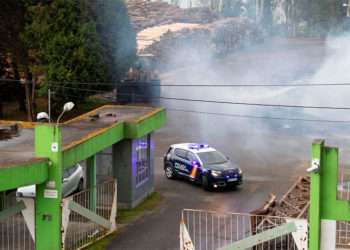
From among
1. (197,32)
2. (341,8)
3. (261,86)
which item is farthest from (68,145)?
(341,8)

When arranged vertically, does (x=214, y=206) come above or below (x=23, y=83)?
below

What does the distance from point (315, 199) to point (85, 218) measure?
26.8 feet

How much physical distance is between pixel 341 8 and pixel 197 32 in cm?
2096

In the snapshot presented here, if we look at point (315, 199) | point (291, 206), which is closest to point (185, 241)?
point (315, 199)

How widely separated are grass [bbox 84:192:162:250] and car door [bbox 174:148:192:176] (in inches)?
77.4

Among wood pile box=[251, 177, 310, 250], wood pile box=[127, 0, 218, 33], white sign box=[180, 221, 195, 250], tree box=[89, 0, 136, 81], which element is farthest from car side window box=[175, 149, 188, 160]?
wood pile box=[127, 0, 218, 33]

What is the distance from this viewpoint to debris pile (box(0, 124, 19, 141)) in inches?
872

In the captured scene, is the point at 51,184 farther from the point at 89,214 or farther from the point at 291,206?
the point at 291,206

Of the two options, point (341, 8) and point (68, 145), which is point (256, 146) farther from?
point (341, 8)

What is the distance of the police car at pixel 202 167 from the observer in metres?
27.3

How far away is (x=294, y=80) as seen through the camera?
56.4 m

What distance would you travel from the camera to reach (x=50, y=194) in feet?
60.1

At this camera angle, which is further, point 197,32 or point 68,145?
point 197,32

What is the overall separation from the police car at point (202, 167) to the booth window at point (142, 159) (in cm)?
228
